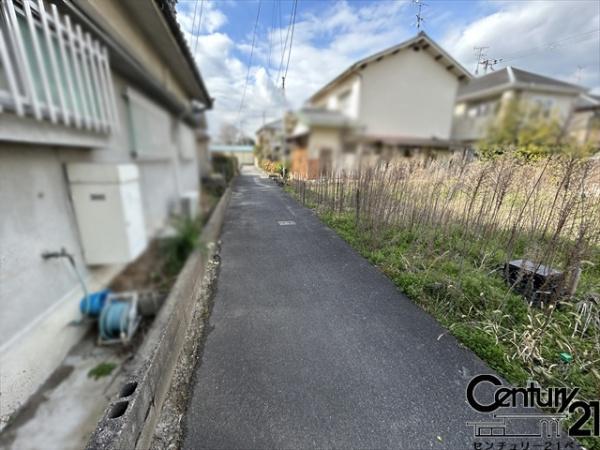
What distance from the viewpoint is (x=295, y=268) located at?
412 cm

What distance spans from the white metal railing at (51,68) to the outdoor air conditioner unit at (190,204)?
139cm

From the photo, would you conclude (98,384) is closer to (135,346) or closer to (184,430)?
(135,346)

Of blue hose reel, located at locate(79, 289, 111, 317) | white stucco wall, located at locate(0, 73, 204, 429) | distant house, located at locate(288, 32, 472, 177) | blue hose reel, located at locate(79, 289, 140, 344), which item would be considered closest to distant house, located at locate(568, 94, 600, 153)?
distant house, located at locate(288, 32, 472, 177)

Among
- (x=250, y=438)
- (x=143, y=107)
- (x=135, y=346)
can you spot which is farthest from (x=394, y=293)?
(x=143, y=107)

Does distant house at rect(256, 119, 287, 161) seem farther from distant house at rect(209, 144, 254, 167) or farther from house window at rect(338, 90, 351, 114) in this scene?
house window at rect(338, 90, 351, 114)

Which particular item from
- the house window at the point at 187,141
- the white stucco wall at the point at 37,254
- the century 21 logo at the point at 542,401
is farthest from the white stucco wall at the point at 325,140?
the century 21 logo at the point at 542,401

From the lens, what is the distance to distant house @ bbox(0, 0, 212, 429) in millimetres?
1907

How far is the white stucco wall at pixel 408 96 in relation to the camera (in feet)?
2.84

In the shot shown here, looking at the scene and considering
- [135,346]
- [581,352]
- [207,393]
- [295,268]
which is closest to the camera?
[207,393]

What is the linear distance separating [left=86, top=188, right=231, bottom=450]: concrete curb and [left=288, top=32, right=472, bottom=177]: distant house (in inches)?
70.9

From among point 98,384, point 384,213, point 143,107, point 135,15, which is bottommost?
point 98,384

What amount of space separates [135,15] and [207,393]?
3.36m

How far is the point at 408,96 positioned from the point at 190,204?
2.95 metres

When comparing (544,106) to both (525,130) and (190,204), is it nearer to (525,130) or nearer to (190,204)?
(525,130)
